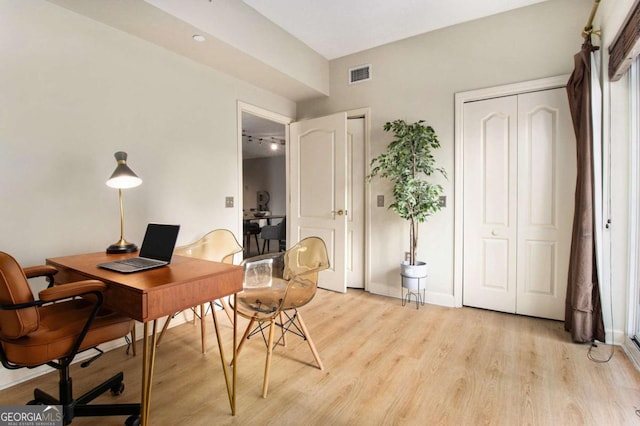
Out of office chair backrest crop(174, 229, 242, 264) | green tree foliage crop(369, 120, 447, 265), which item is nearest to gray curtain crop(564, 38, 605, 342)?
green tree foliage crop(369, 120, 447, 265)

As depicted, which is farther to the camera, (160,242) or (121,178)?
(121,178)

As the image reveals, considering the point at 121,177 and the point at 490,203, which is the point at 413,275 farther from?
the point at 121,177

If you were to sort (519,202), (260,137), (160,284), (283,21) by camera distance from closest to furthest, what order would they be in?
(160,284)
(519,202)
(283,21)
(260,137)

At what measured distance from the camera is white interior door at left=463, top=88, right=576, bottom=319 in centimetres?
287

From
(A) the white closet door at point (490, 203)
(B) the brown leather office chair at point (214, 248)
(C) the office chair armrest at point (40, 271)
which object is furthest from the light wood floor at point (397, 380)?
(C) the office chair armrest at point (40, 271)

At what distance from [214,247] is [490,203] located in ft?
9.03

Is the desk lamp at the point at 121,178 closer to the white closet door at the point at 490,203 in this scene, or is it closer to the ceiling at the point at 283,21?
the ceiling at the point at 283,21

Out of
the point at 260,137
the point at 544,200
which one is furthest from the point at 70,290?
the point at 260,137

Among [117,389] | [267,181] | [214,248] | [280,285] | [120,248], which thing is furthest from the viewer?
[267,181]

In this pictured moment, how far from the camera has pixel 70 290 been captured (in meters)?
1.33

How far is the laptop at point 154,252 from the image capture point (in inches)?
66.4

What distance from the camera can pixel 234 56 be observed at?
2914 millimetres

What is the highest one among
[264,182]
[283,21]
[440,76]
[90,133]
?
[283,21]

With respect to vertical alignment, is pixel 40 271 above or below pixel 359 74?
below
